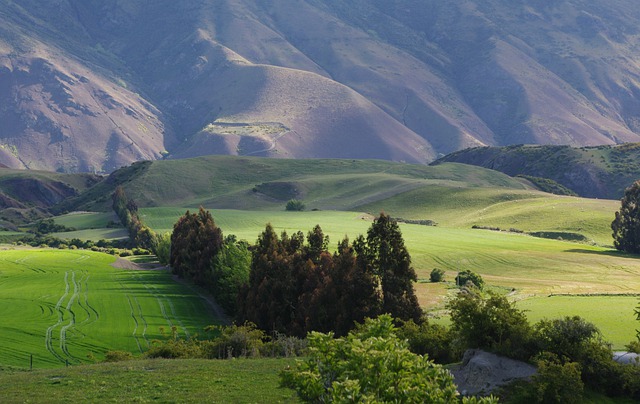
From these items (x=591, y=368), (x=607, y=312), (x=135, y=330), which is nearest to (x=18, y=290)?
(x=135, y=330)

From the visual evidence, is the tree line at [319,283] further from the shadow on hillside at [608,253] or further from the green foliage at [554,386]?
the shadow on hillside at [608,253]

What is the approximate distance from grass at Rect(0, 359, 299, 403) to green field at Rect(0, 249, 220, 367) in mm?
13575

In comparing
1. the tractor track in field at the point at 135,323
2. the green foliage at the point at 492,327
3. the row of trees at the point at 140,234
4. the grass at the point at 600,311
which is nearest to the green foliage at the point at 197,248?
the tractor track in field at the point at 135,323

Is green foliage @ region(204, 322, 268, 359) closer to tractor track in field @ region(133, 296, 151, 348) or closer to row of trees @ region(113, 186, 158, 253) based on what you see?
tractor track in field @ region(133, 296, 151, 348)

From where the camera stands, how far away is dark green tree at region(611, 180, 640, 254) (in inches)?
5212

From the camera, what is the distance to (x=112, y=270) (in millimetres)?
113000

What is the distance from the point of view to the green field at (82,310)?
2367 inches

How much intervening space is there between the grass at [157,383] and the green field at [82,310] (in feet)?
44.5

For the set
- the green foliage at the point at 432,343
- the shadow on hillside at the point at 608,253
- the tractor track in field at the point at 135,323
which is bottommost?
the tractor track in field at the point at 135,323

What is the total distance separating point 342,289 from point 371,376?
117ft

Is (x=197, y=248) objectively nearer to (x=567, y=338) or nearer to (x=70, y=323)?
(x=70, y=323)

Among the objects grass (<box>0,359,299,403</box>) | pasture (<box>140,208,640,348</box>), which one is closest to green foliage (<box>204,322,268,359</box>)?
grass (<box>0,359,299,403</box>)

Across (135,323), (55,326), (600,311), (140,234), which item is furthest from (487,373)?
(140,234)

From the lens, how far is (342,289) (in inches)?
2283
